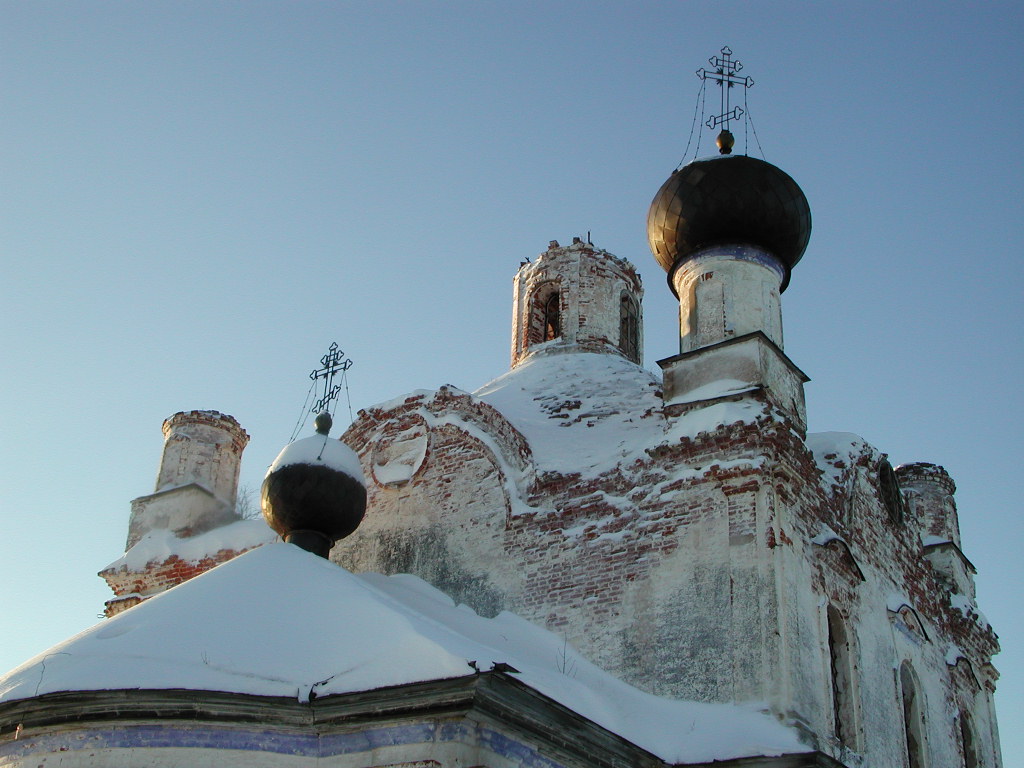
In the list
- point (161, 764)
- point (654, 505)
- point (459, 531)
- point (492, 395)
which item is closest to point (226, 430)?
point (492, 395)

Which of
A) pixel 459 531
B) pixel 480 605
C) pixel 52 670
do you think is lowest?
pixel 52 670

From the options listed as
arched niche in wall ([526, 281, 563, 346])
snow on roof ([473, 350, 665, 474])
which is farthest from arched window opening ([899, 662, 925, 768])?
arched niche in wall ([526, 281, 563, 346])

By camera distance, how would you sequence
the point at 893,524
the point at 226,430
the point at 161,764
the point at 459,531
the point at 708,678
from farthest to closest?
1. the point at 226,430
2. the point at 893,524
3. the point at 459,531
4. the point at 708,678
5. the point at 161,764

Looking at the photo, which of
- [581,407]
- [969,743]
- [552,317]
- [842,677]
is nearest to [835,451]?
[842,677]

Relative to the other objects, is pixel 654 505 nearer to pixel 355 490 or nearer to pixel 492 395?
pixel 355 490

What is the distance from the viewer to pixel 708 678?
7309 millimetres

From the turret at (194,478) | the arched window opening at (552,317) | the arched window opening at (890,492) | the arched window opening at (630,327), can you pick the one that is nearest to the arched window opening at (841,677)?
the arched window opening at (890,492)

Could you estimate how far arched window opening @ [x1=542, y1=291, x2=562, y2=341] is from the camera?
12359 mm

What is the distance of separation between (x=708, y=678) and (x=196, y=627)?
2956 millimetres

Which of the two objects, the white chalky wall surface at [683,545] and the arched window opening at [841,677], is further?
the arched window opening at [841,677]

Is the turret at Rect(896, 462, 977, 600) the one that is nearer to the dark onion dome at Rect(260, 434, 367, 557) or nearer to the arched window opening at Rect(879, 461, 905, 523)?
the arched window opening at Rect(879, 461, 905, 523)

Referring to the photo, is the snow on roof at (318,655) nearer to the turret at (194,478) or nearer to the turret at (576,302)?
the turret at (194,478)

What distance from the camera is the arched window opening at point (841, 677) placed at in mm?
7836

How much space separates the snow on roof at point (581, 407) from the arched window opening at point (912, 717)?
104 inches
